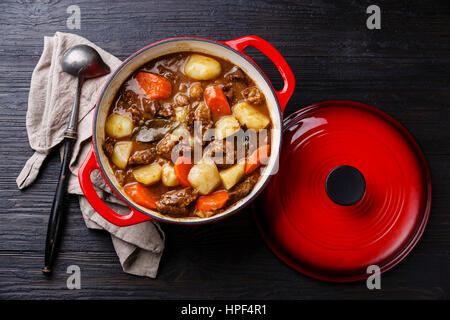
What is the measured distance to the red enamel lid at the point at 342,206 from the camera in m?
2.09

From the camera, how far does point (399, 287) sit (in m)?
2.22

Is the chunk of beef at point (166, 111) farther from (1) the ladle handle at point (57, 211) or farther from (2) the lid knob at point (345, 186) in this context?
(2) the lid knob at point (345, 186)

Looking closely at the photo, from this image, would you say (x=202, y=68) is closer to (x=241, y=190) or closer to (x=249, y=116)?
(x=249, y=116)

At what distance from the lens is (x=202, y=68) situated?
1.99 metres

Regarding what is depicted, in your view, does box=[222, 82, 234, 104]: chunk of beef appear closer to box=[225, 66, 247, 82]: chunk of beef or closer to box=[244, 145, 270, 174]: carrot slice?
box=[225, 66, 247, 82]: chunk of beef

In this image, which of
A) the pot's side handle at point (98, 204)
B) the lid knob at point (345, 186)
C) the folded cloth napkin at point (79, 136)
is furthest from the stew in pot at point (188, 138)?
the lid knob at point (345, 186)

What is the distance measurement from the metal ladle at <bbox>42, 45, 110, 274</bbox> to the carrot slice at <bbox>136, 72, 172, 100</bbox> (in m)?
0.34

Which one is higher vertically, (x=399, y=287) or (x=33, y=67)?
(x=33, y=67)

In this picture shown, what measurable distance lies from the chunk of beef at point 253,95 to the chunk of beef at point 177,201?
58 cm

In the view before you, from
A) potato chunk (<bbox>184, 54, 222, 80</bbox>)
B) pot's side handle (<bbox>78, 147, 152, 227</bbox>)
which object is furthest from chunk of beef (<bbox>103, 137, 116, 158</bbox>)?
potato chunk (<bbox>184, 54, 222, 80</bbox>)

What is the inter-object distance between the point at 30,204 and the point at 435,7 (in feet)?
9.34
